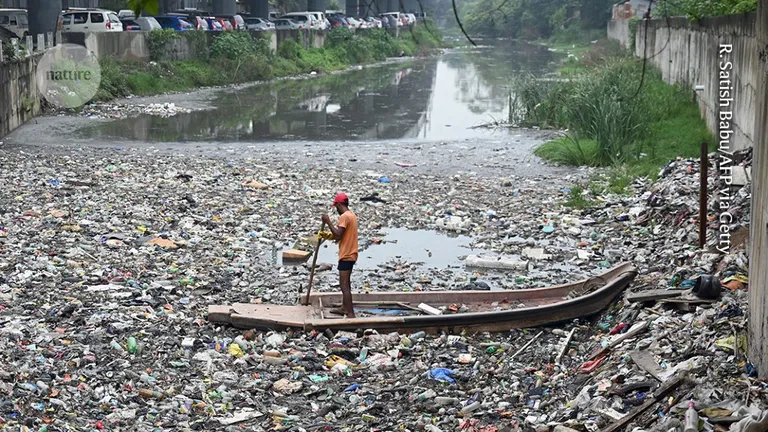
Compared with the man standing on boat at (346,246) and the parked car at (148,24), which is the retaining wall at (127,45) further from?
the man standing on boat at (346,246)

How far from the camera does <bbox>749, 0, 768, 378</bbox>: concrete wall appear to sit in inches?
213

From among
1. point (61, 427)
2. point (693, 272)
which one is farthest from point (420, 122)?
point (61, 427)

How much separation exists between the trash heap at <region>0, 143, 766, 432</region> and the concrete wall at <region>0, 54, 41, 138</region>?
21.1ft

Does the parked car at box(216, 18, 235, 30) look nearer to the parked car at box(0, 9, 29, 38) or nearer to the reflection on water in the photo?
the reflection on water

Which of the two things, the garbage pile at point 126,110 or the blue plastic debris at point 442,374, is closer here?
the blue plastic debris at point 442,374

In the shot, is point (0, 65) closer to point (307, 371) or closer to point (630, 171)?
point (630, 171)

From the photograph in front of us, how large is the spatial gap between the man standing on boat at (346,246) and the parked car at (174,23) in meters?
31.0

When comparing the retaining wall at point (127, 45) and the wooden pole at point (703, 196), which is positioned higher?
the retaining wall at point (127, 45)

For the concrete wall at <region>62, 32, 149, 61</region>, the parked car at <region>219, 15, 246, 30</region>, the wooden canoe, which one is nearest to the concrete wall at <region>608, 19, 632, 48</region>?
the parked car at <region>219, 15, 246, 30</region>

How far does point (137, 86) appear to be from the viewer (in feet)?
96.6

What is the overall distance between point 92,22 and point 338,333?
92.3 ft

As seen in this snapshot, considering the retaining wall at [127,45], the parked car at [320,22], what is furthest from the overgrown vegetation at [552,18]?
the retaining wall at [127,45]

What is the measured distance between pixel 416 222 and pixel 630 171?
4.07 m

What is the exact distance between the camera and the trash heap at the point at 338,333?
6246mm
